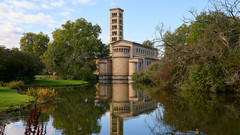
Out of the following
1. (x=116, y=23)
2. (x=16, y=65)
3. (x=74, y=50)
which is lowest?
(x=16, y=65)

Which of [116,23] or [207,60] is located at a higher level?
[116,23]

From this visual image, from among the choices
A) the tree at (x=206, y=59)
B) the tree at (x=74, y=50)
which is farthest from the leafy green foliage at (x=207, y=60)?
the tree at (x=74, y=50)

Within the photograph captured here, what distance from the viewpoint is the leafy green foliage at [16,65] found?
26.0 m

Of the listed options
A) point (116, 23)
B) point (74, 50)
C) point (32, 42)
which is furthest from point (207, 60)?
point (32, 42)

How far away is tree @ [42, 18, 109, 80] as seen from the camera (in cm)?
4719

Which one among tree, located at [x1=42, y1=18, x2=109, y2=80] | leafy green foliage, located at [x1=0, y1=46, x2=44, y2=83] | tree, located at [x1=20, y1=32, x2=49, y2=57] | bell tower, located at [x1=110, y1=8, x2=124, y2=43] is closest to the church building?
tree, located at [x1=42, y1=18, x2=109, y2=80]

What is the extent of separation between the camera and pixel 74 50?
163ft

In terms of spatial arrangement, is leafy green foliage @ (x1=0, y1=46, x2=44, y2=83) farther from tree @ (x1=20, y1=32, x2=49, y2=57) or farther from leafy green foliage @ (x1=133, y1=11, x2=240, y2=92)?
tree @ (x1=20, y1=32, x2=49, y2=57)

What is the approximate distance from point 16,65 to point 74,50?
22.6 meters

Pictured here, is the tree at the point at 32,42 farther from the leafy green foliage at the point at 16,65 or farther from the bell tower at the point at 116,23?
the leafy green foliage at the point at 16,65

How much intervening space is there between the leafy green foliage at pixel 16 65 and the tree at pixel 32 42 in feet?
140

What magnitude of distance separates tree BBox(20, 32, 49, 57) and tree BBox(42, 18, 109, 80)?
1489cm

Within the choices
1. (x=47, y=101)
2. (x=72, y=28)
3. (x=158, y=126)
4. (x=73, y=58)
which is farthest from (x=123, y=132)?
(x=72, y=28)

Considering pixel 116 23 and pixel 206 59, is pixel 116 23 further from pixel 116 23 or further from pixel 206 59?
pixel 206 59
